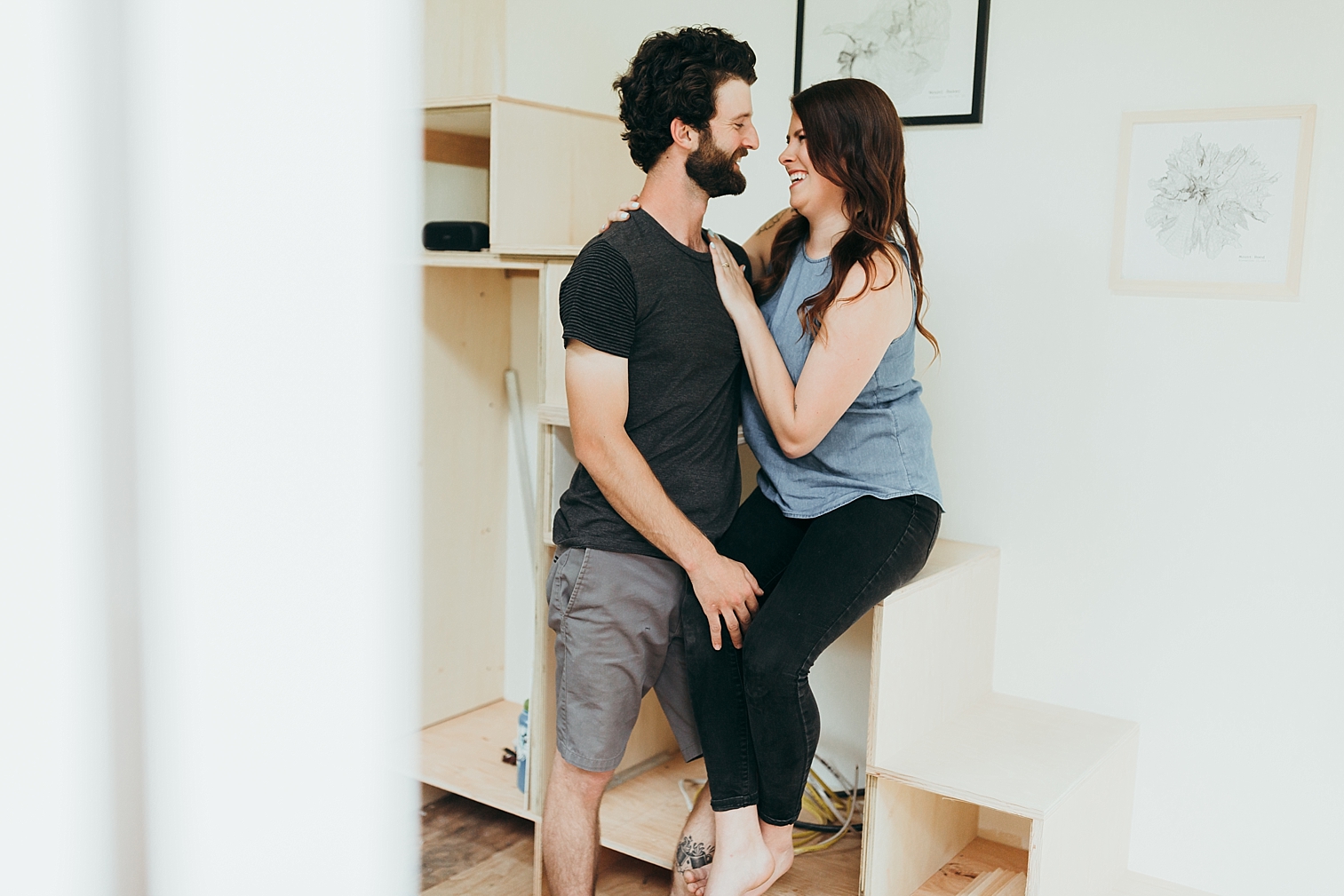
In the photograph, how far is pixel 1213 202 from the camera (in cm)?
187

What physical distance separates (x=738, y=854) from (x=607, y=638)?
384 mm

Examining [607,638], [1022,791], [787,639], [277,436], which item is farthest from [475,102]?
[277,436]

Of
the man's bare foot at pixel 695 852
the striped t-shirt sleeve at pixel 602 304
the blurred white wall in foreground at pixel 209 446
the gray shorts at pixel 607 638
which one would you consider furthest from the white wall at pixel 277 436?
the man's bare foot at pixel 695 852

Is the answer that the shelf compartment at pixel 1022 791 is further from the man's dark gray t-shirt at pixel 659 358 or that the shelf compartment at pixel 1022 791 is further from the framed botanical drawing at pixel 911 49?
the framed botanical drawing at pixel 911 49

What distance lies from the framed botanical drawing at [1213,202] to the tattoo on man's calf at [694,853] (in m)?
1.20

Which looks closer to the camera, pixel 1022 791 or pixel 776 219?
pixel 1022 791

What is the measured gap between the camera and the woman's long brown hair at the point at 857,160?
66.0 inches

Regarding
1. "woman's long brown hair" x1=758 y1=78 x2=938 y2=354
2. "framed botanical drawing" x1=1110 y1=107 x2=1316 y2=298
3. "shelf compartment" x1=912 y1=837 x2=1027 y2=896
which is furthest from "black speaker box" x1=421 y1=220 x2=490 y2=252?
"shelf compartment" x1=912 y1=837 x2=1027 y2=896

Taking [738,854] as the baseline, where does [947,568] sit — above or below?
above

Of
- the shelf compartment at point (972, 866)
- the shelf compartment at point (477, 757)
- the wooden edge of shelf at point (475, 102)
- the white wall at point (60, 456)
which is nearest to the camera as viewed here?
the white wall at point (60, 456)

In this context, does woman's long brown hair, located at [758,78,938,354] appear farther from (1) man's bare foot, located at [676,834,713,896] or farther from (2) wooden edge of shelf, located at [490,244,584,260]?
(1) man's bare foot, located at [676,834,713,896]

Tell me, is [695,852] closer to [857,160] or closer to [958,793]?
[958,793]

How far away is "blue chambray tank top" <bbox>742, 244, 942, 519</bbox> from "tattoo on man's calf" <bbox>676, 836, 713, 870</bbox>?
58 centimetres

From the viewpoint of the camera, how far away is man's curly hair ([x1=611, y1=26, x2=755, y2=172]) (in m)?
1.69
